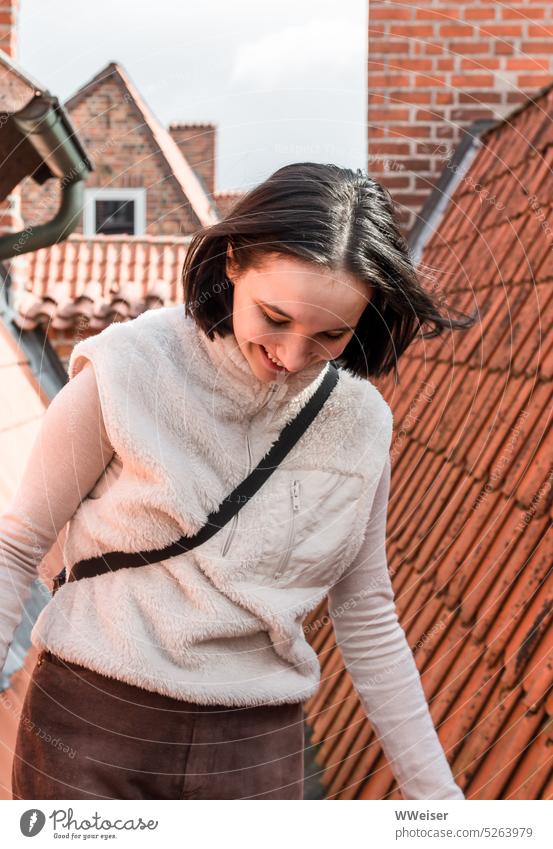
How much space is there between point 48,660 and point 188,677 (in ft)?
0.36

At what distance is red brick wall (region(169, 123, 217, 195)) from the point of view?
1.02 m

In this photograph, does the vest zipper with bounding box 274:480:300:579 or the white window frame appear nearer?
the vest zipper with bounding box 274:480:300:579

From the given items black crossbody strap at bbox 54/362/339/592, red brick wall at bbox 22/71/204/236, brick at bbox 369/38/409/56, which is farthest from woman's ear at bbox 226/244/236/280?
brick at bbox 369/38/409/56

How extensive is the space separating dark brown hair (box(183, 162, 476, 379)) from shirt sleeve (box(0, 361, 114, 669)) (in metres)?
0.11

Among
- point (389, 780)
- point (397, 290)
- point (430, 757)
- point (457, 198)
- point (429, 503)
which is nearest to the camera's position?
point (397, 290)

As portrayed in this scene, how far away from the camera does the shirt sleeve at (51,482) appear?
0.69 meters

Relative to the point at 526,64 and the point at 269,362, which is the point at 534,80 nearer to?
the point at 526,64

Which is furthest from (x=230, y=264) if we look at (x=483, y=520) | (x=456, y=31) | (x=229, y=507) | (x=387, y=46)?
(x=456, y=31)

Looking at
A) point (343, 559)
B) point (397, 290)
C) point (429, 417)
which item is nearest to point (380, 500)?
point (343, 559)

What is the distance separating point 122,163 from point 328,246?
43.3 inches

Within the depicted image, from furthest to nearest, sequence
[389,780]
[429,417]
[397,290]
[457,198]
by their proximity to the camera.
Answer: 1. [457,198]
2. [429,417]
3. [389,780]
4. [397,290]

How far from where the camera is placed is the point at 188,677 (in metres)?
0.74

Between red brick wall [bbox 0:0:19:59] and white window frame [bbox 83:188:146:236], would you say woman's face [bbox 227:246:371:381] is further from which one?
red brick wall [bbox 0:0:19:59]

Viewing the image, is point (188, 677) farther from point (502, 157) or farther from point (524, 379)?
point (502, 157)
